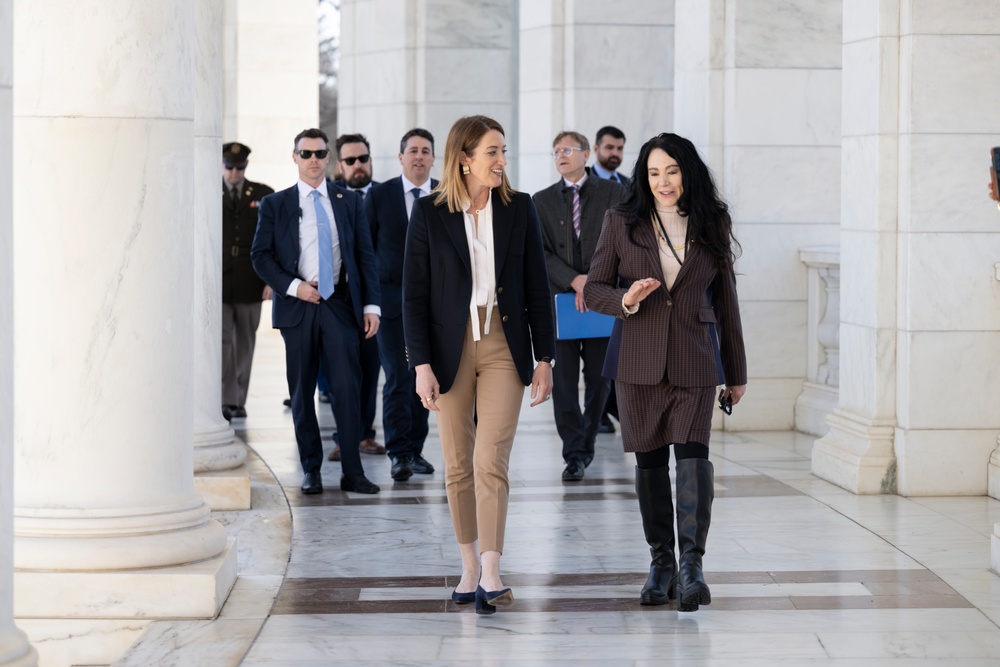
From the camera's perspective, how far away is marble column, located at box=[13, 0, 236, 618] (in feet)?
17.8

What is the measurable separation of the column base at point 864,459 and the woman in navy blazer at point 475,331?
3.02 m

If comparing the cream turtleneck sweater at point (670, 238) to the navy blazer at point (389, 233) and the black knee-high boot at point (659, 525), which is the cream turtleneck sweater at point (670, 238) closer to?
the black knee-high boot at point (659, 525)

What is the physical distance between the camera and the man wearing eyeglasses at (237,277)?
1146 centimetres

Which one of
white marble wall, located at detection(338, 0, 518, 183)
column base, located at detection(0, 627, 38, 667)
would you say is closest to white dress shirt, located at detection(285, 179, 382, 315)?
column base, located at detection(0, 627, 38, 667)

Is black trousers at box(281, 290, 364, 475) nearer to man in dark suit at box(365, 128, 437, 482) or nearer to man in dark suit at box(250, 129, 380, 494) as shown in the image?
man in dark suit at box(250, 129, 380, 494)

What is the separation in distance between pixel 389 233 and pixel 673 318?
3.62 m

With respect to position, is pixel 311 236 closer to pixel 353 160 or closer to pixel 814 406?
pixel 353 160

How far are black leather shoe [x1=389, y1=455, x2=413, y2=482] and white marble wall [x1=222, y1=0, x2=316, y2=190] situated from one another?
12.8m

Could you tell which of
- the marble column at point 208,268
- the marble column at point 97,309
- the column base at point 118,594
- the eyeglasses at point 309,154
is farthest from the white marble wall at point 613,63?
the column base at point 118,594

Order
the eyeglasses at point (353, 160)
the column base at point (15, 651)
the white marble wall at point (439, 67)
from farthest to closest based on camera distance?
the white marble wall at point (439, 67)
the eyeglasses at point (353, 160)
the column base at point (15, 651)

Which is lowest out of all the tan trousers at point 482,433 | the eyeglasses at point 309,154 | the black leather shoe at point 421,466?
the black leather shoe at point 421,466

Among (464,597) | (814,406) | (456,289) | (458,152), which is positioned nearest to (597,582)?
(464,597)

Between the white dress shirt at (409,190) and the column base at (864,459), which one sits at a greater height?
the white dress shirt at (409,190)

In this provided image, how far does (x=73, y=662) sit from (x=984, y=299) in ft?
16.6
